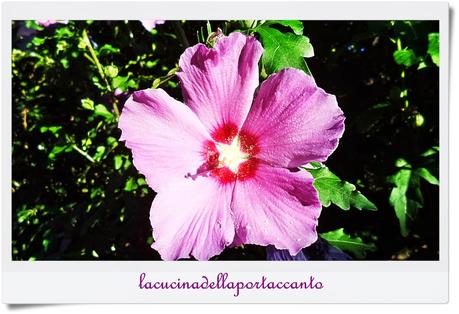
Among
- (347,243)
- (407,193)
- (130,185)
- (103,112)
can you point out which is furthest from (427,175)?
(103,112)

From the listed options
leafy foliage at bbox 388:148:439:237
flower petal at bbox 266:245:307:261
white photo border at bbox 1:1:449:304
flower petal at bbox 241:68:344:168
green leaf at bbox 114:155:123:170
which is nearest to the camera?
flower petal at bbox 241:68:344:168

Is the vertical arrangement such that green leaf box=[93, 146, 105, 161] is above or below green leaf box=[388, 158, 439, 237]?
above

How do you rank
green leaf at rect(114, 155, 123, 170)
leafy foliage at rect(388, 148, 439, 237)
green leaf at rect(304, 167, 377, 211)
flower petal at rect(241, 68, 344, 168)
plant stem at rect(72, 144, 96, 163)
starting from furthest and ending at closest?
1. plant stem at rect(72, 144, 96, 163)
2. green leaf at rect(114, 155, 123, 170)
3. leafy foliage at rect(388, 148, 439, 237)
4. green leaf at rect(304, 167, 377, 211)
5. flower petal at rect(241, 68, 344, 168)

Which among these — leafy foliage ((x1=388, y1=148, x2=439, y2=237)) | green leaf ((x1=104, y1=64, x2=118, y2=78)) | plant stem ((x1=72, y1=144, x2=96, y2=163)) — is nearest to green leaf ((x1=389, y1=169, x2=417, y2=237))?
leafy foliage ((x1=388, y1=148, x2=439, y2=237))

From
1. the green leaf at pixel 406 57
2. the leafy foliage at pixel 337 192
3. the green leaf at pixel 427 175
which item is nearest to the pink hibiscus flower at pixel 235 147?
the leafy foliage at pixel 337 192

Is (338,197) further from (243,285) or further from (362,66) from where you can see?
(362,66)

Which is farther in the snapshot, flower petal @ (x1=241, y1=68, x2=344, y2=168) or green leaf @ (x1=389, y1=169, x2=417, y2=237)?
green leaf @ (x1=389, y1=169, x2=417, y2=237)

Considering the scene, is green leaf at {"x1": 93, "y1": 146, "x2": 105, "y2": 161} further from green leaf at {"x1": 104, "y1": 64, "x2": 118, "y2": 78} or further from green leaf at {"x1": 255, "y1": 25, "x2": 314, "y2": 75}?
green leaf at {"x1": 255, "y1": 25, "x2": 314, "y2": 75}

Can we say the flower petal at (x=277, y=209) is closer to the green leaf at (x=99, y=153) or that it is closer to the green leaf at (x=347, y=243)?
the green leaf at (x=347, y=243)
